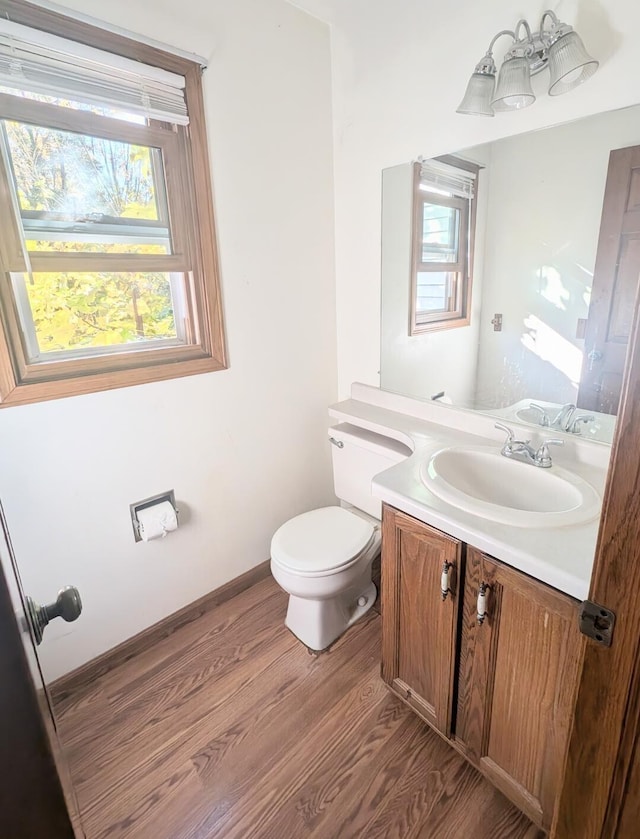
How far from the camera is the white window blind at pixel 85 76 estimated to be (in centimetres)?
114

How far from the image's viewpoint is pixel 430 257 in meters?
1.71

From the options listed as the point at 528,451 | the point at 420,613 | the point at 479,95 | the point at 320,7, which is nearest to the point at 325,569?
the point at 420,613

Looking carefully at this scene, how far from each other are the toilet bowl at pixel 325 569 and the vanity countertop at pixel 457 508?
1.40 feet

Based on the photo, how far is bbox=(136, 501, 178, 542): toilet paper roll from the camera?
158cm

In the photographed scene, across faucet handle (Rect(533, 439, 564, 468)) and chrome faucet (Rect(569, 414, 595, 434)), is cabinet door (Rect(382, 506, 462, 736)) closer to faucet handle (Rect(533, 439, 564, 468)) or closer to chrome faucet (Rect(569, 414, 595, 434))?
faucet handle (Rect(533, 439, 564, 468))

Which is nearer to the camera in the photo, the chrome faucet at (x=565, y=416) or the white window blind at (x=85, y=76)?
the white window blind at (x=85, y=76)

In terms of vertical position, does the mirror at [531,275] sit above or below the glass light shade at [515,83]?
below

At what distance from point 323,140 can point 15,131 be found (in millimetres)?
1176

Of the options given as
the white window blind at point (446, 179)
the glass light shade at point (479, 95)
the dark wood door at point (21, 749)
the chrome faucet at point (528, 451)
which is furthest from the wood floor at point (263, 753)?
the glass light shade at point (479, 95)

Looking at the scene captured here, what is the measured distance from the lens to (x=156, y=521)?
1.60 metres

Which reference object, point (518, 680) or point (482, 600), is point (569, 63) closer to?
point (482, 600)

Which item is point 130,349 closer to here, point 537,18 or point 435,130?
point 435,130

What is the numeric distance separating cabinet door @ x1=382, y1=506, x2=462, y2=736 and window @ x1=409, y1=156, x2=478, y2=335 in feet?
2.96

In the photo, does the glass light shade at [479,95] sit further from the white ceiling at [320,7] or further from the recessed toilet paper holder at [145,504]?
the recessed toilet paper holder at [145,504]
